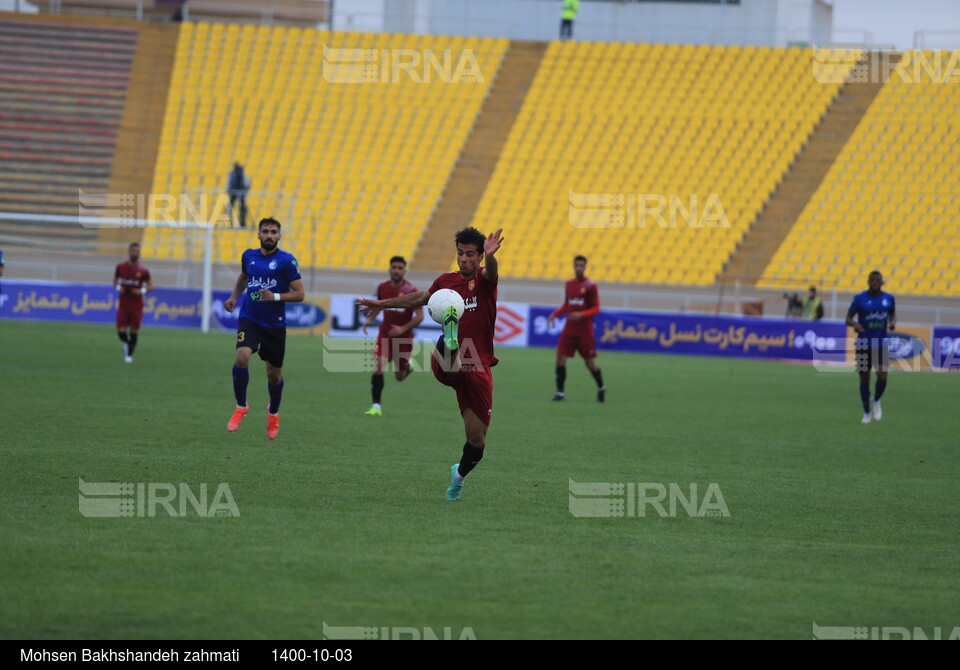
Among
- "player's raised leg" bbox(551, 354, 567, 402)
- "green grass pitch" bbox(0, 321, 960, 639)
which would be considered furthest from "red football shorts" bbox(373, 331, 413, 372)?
"player's raised leg" bbox(551, 354, 567, 402)

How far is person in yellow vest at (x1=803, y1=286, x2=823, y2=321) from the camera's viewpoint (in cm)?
3159

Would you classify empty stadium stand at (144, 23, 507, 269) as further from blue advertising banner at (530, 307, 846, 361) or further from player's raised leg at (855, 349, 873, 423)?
player's raised leg at (855, 349, 873, 423)

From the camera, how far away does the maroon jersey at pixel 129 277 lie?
22783 mm

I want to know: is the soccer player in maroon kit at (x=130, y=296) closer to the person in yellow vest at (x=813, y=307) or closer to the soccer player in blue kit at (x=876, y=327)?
the soccer player in blue kit at (x=876, y=327)

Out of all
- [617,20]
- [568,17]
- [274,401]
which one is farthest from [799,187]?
[274,401]

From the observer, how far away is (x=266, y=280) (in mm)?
12383

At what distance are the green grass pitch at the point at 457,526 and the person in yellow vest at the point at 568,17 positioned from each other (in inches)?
1181

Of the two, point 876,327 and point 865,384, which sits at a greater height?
point 876,327

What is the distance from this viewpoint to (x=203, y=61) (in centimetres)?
4341

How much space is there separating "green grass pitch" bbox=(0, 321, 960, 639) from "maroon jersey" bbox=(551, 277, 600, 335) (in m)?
2.31

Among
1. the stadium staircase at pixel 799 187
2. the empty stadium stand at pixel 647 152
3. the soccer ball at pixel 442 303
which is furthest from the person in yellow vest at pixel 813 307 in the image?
the soccer ball at pixel 442 303

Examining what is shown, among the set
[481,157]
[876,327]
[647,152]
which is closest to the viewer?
[876,327]

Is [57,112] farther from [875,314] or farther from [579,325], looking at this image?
A: [875,314]

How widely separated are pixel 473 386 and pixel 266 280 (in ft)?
14.1
